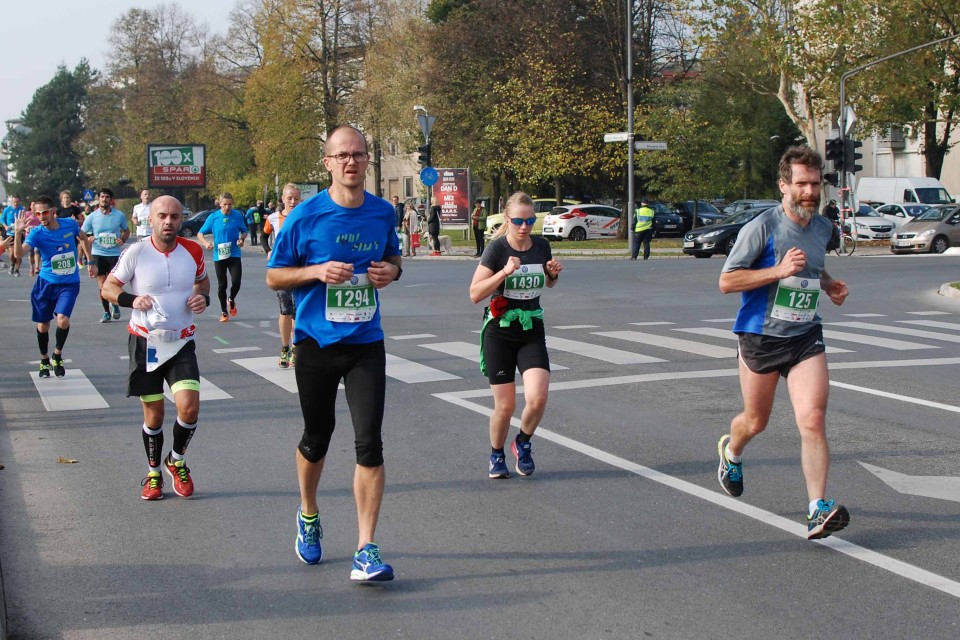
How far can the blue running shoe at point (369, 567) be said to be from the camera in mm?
5043

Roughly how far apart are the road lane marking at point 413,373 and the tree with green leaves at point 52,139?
104 metres

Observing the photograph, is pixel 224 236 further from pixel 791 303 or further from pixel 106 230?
pixel 791 303

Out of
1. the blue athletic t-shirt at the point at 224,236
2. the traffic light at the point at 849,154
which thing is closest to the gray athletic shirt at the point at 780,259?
the blue athletic t-shirt at the point at 224,236

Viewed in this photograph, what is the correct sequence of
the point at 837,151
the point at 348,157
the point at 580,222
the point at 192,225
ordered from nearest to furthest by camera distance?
1. the point at 348,157
2. the point at 837,151
3. the point at 580,222
4. the point at 192,225

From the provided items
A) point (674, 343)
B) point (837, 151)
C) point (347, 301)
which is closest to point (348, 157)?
point (347, 301)

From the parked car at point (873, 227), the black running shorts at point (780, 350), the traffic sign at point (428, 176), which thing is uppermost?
the traffic sign at point (428, 176)

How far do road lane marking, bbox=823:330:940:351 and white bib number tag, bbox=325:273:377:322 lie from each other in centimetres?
984

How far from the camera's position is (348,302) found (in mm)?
5164

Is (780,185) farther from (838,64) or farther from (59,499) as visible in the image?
(838,64)

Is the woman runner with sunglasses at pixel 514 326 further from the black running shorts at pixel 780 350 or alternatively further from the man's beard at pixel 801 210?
the man's beard at pixel 801 210

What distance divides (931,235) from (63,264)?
30.2 meters

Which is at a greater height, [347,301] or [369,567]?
[347,301]

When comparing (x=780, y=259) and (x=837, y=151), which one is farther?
(x=837, y=151)

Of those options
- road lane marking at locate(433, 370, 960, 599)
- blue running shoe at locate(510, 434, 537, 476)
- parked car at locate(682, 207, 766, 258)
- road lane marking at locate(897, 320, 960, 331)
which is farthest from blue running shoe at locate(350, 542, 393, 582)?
parked car at locate(682, 207, 766, 258)
